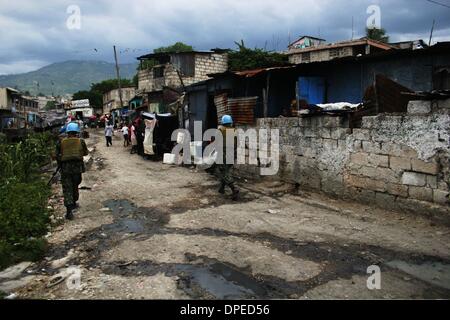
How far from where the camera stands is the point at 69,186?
677 cm

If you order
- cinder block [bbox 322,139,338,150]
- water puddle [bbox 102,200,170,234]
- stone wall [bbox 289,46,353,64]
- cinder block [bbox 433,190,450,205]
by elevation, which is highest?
stone wall [bbox 289,46,353,64]

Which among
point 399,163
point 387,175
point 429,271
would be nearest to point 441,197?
point 399,163

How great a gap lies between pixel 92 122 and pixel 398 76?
41.1 meters

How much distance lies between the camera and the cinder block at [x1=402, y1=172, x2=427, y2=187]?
5.99 meters

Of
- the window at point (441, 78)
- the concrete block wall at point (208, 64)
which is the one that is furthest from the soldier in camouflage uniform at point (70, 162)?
the concrete block wall at point (208, 64)

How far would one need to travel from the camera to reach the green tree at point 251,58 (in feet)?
82.6

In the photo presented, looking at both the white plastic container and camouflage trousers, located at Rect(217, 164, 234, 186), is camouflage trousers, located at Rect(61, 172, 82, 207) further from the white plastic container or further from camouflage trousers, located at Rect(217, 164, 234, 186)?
the white plastic container

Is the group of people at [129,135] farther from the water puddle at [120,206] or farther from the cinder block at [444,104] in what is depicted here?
the cinder block at [444,104]

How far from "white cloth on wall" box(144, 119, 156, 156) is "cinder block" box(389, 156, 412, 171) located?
10.1 meters

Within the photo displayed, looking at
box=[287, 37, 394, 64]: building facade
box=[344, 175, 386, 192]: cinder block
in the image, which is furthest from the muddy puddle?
box=[287, 37, 394, 64]: building facade

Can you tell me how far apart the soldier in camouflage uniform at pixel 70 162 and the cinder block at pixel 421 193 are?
19.3 ft

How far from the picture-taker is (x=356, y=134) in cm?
714

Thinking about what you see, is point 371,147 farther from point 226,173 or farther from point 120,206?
point 120,206
